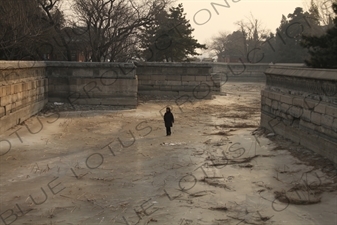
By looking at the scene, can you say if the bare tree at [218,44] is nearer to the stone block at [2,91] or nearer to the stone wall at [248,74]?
the stone wall at [248,74]

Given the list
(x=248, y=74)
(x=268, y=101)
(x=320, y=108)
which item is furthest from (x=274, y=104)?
(x=248, y=74)

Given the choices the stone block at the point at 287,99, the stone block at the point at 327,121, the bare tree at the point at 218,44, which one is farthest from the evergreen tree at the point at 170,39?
the bare tree at the point at 218,44

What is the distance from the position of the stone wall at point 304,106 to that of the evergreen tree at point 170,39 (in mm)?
16243

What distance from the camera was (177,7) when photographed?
95.6 ft

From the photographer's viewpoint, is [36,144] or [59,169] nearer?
[59,169]

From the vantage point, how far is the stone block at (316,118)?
297 inches

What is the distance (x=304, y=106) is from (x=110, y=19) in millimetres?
17559

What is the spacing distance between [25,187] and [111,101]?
33.5 ft

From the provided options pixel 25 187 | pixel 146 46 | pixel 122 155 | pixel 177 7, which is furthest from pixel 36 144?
pixel 177 7

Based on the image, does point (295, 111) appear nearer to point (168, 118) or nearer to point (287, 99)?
point (287, 99)

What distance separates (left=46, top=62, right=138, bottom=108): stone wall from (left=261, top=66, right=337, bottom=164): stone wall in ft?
24.0

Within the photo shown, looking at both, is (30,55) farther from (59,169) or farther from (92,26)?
(59,169)

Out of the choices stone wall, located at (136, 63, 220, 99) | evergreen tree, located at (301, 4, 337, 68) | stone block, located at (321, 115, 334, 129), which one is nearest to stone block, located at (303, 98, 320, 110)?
stone block, located at (321, 115, 334, 129)

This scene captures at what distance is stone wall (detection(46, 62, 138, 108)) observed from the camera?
53.1 feet
